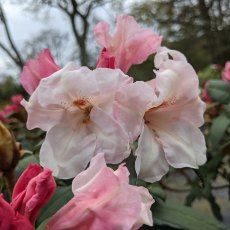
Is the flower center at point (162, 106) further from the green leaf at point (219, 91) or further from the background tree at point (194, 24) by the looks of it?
the background tree at point (194, 24)

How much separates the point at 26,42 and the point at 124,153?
1056cm

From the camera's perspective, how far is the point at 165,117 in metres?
Result: 0.70

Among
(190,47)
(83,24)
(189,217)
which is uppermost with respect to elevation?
(189,217)

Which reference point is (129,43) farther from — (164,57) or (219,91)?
(219,91)

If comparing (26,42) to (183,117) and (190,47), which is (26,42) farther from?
(183,117)

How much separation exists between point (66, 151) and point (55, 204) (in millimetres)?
151

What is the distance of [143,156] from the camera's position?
2.13 ft

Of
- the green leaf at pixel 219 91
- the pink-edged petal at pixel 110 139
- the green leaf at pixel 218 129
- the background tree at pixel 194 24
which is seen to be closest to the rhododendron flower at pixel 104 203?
the pink-edged petal at pixel 110 139

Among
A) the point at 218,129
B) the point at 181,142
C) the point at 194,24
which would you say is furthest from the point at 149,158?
the point at 194,24

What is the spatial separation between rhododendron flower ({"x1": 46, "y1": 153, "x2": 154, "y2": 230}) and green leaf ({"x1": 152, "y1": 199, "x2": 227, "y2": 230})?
0.34 meters

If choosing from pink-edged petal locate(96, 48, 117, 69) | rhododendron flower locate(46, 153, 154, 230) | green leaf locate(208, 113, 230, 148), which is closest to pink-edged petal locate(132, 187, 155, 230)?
rhododendron flower locate(46, 153, 154, 230)

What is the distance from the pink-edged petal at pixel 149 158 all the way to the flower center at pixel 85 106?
2.9 inches

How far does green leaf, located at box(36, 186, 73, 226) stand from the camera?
0.73m

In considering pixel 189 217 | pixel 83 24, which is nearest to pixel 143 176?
pixel 189 217
